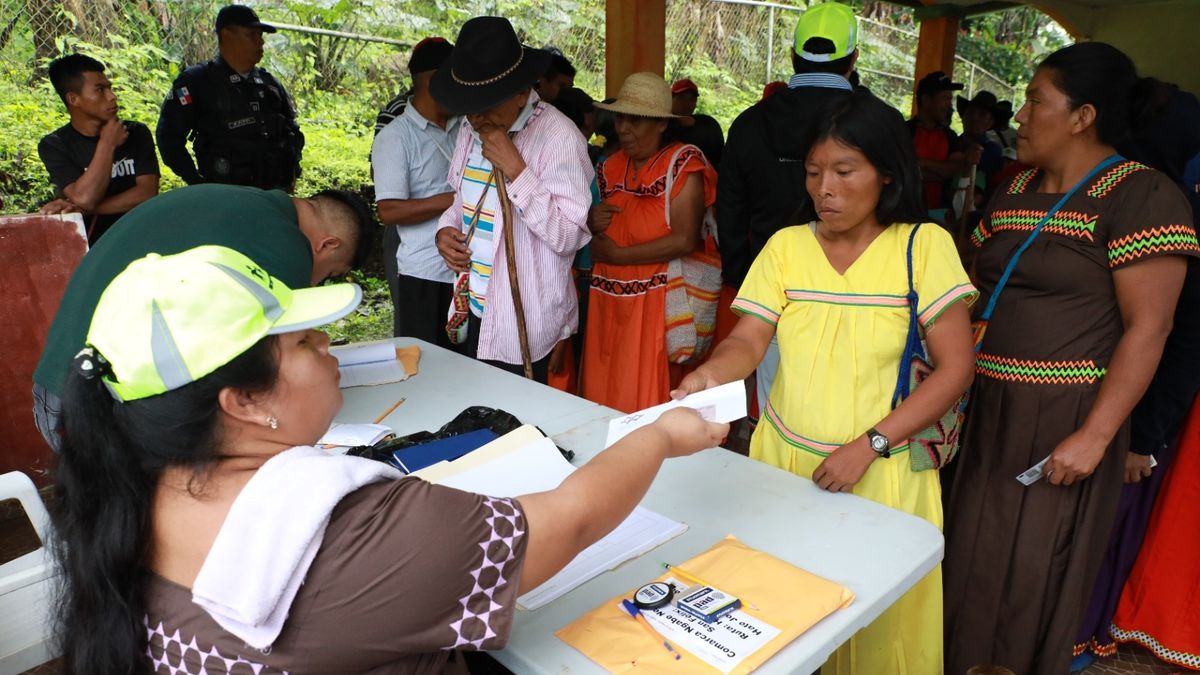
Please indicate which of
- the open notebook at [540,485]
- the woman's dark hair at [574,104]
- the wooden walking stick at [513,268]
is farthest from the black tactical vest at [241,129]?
the open notebook at [540,485]

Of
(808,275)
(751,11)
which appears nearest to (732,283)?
(808,275)

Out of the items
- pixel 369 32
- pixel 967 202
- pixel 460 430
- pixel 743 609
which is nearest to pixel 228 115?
→ pixel 369 32

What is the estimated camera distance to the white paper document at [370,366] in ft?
7.25

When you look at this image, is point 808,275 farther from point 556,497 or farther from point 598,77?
point 598,77

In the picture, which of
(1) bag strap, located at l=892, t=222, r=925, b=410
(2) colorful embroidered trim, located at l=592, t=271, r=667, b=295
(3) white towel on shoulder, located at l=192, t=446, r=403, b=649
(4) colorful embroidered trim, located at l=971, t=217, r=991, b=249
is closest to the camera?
(3) white towel on shoulder, located at l=192, t=446, r=403, b=649

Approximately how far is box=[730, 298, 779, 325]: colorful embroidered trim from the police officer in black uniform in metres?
3.52

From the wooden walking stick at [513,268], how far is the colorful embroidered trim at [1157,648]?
2.01 meters

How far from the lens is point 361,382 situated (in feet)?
7.22

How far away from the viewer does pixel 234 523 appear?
2.70 feet

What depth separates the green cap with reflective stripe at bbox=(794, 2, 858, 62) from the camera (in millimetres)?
2479

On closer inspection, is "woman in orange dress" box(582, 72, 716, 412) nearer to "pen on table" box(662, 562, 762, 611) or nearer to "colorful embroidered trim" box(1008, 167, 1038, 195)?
"colorful embroidered trim" box(1008, 167, 1038, 195)

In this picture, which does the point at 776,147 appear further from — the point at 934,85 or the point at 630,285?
the point at 934,85

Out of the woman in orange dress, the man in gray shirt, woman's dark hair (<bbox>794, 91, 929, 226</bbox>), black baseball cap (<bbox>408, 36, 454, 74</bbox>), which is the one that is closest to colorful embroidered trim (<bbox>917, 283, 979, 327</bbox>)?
woman's dark hair (<bbox>794, 91, 929, 226</bbox>)

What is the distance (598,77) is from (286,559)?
8.54 metres
